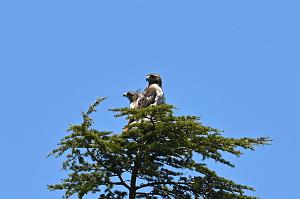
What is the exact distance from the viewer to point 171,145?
1977 centimetres

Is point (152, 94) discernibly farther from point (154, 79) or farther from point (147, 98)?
point (154, 79)

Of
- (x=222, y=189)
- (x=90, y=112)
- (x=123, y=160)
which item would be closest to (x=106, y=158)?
(x=123, y=160)

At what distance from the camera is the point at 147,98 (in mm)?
23594

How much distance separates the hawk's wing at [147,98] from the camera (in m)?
23.4

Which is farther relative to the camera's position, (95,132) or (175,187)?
(175,187)

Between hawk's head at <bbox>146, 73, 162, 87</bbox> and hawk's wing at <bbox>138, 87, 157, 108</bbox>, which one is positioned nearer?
hawk's wing at <bbox>138, 87, 157, 108</bbox>

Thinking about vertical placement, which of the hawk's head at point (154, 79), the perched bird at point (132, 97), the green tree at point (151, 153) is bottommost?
the green tree at point (151, 153)

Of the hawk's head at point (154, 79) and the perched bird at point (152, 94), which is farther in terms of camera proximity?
the hawk's head at point (154, 79)

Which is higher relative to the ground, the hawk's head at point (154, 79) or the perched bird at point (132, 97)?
the hawk's head at point (154, 79)

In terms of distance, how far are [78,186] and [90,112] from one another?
8.65 ft

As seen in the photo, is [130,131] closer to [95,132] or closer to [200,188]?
[95,132]

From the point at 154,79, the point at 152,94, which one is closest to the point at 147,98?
the point at 152,94

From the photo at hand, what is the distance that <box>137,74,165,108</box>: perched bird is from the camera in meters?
23.5

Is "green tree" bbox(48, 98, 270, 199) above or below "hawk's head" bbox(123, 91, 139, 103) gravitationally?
below
